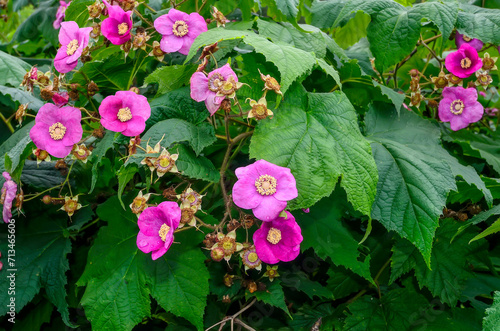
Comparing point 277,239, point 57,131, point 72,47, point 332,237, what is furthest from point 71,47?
point 332,237

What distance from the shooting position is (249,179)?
30.4 inches

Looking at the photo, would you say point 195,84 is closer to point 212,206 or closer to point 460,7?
point 212,206

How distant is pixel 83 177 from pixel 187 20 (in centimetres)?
53

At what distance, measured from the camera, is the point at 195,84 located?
820 millimetres

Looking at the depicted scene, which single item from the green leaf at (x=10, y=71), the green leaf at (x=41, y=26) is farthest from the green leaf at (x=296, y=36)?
the green leaf at (x=41, y=26)

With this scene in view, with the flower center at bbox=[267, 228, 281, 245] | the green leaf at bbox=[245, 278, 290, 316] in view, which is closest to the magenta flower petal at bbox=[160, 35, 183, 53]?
the flower center at bbox=[267, 228, 281, 245]

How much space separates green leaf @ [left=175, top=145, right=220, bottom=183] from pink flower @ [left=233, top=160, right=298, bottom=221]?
2.8 inches

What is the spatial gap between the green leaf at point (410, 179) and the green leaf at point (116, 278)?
0.56 m

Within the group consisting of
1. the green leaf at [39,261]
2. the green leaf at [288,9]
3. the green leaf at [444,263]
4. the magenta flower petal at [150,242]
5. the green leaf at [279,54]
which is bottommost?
the green leaf at [39,261]

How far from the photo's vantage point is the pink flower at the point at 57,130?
87 cm

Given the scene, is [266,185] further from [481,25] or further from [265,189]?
[481,25]

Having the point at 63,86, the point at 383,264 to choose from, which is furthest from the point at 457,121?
the point at 63,86

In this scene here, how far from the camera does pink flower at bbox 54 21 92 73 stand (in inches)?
37.5

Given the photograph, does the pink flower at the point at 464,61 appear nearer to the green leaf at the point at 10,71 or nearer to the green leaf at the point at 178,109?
the green leaf at the point at 178,109
